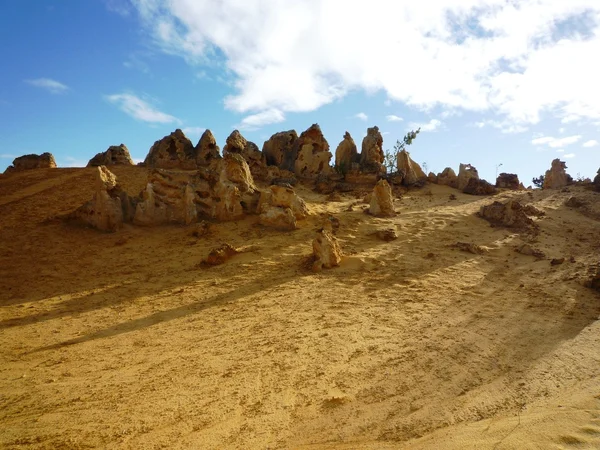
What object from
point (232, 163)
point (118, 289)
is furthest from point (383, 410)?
point (232, 163)

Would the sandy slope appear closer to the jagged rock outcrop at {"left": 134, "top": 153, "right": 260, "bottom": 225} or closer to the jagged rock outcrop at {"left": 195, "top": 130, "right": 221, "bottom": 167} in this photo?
the jagged rock outcrop at {"left": 134, "top": 153, "right": 260, "bottom": 225}

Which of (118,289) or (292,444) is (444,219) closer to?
(118,289)

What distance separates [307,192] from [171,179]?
A: 5.73 meters

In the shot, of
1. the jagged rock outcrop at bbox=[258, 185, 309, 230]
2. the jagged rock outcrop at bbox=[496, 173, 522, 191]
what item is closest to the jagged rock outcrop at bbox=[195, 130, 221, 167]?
the jagged rock outcrop at bbox=[258, 185, 309, 230]

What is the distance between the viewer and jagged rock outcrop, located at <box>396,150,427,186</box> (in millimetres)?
17281

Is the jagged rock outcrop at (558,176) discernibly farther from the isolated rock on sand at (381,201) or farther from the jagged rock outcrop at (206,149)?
the jagged rock outcrop at (206,149)

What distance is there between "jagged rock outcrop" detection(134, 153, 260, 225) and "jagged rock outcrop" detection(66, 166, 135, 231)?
40 cm

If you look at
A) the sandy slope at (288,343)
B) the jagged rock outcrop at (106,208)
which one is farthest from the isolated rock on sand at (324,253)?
the jagged rock outcrop at (106,208)

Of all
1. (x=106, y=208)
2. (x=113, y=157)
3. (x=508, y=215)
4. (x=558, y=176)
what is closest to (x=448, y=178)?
(x=558, y=176)

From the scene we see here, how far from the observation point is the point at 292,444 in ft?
10.5

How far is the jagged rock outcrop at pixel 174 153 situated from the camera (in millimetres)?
16891

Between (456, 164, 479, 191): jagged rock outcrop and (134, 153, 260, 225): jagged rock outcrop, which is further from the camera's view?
(456, 164, 479, 191): jagged rock outcrop

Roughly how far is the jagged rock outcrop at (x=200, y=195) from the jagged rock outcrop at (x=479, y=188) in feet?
33.0

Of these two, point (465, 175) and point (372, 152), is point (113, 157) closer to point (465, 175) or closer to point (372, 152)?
point (372, 152)
